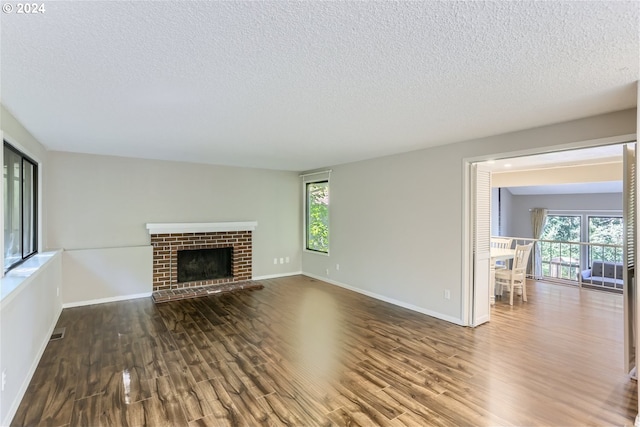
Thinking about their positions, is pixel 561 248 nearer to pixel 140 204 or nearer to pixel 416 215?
pixel 416 215

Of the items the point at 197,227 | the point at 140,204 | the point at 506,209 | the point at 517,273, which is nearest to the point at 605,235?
the point at 506,209

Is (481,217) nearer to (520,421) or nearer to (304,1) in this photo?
(520,421)

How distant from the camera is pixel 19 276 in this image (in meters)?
2.67

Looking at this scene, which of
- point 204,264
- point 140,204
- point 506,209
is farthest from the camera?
point 506,209

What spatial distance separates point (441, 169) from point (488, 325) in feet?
7.02

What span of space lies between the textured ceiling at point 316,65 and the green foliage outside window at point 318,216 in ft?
10.7

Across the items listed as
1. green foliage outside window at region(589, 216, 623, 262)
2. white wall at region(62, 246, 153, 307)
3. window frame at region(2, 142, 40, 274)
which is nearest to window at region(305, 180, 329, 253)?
white wall at region(62, 246, 153, 307)

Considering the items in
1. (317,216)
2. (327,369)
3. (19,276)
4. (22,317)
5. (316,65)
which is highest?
(316,65)

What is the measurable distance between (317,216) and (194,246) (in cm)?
259

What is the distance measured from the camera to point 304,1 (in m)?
1.34

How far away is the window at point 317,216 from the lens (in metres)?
6.73

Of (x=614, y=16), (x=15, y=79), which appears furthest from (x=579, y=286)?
(x=15, y=79)

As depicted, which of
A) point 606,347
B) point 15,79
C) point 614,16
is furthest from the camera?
point 606,347

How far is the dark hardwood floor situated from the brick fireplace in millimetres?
981
